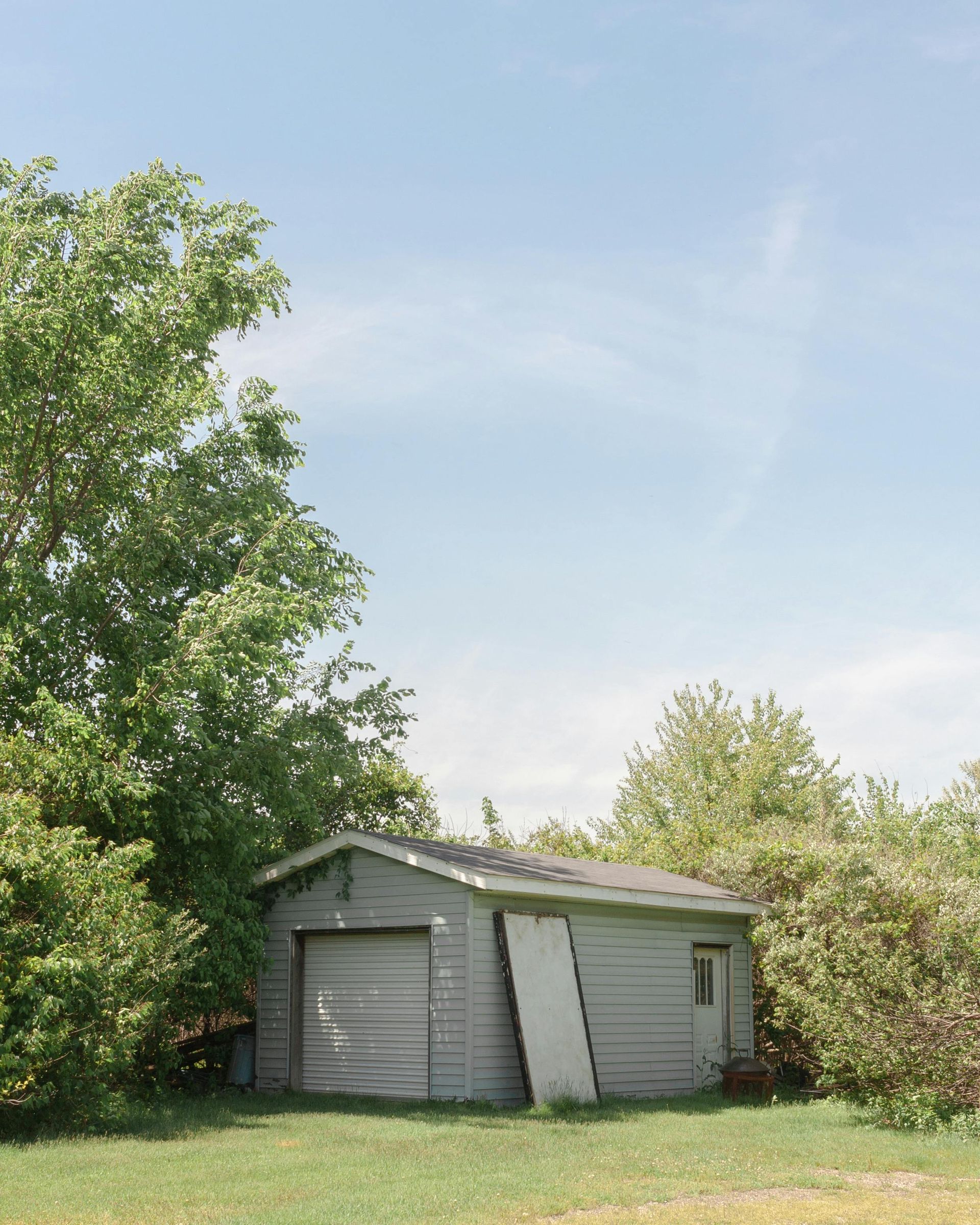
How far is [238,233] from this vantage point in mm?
19656

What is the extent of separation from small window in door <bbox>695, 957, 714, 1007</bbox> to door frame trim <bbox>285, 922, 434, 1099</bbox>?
215 inches

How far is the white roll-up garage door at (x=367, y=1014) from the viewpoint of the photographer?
619 inches

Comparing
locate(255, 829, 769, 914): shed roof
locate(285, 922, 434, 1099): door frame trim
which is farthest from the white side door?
locate(285, 922, 434, 1099): door frame trim

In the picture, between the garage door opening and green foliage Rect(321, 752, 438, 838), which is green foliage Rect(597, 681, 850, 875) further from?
the garage door opening

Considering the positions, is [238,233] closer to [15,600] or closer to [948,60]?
[15,600]

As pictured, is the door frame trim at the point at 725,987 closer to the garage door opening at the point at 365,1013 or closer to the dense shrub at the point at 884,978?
the dense shrub at the point at 884,978

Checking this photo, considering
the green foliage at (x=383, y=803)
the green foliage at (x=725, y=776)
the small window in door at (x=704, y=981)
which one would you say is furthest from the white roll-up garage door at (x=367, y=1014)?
the green foliage at (x=725, y=776)

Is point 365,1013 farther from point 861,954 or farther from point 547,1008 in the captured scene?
point 861,954

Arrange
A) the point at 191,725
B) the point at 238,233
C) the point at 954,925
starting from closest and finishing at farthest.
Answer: the point at 954,925 → the point at 191,725 → the point at 238,233

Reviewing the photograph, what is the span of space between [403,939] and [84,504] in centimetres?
838

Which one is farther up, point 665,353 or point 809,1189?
point 665,353

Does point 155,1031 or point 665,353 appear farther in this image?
point 155,1031

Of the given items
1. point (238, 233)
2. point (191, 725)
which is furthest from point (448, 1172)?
point (238, 233)

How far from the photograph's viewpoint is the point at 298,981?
1736cm
